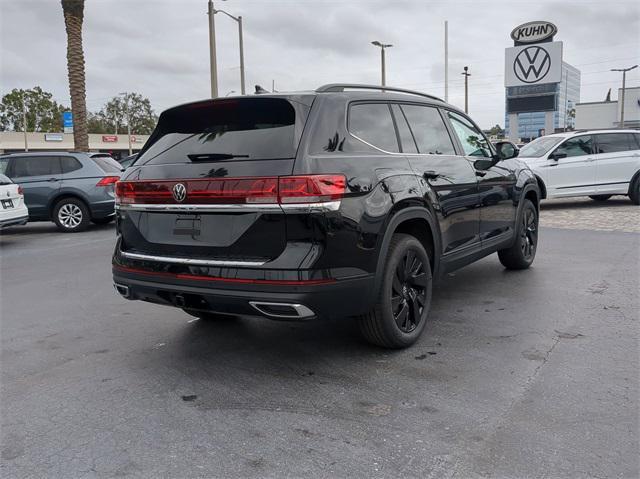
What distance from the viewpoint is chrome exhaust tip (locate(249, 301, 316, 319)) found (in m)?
3.29

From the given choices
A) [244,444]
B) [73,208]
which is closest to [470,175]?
[244,444]

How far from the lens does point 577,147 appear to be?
12742mm

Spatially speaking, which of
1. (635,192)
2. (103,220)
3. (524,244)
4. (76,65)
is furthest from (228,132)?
(76,65)

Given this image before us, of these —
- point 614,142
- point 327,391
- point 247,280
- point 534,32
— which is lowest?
point 327,391

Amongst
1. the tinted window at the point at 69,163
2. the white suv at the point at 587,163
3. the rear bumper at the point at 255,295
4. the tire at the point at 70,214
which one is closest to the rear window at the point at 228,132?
the rear bumper at the point at 255,295

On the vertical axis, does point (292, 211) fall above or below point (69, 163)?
below

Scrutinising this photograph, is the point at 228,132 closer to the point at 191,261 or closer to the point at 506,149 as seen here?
the point at 191,261

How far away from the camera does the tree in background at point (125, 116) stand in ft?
322

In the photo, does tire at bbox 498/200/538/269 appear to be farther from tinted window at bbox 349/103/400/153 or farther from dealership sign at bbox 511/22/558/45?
dealership sign at bbox 511/22/558/45

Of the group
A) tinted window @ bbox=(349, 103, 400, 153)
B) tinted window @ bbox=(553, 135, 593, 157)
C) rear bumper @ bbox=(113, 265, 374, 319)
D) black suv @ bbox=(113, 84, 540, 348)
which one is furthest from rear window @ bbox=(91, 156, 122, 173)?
tinted window @ bbox=(553, 135, 593, 157)

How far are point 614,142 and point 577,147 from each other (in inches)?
41.3

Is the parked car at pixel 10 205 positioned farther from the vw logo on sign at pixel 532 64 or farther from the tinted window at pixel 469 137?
the vw logo on sign at pixel 532 64

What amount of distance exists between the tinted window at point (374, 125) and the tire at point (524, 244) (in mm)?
2662

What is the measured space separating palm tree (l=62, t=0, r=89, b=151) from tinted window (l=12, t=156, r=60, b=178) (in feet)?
16.6
